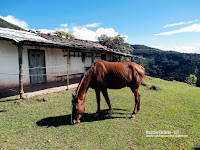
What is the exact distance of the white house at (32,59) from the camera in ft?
21.1

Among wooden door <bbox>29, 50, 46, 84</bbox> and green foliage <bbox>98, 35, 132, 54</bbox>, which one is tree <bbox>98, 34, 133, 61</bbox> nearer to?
green foliage <bbox>98, 35, 132, 54</bbox>

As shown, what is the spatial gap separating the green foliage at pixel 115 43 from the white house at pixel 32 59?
412 inches

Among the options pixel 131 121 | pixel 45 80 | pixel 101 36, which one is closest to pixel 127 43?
pixel 101 36

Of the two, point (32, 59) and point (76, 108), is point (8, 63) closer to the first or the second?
point (32, 59)

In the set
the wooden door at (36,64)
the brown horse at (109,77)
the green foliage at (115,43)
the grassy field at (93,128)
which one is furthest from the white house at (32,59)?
the green foliage at (115,43)

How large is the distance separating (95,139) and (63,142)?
0.75 metres

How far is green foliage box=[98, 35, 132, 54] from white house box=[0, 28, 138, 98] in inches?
412

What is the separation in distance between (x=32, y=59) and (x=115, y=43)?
17223 millimetres

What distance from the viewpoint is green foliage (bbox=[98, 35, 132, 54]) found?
910 inches

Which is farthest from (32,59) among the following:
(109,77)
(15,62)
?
(109,77)

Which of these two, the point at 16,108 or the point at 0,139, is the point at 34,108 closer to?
the point at 16,108

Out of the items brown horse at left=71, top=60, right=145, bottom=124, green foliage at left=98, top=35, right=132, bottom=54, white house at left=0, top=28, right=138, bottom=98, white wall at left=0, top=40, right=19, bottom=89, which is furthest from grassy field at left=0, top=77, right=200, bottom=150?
green foliage at left=98, top=35, right=132, bottom=54

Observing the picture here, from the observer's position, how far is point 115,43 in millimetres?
23547

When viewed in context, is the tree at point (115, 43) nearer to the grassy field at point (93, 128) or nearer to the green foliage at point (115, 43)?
the green foliage at point (115, 43)
